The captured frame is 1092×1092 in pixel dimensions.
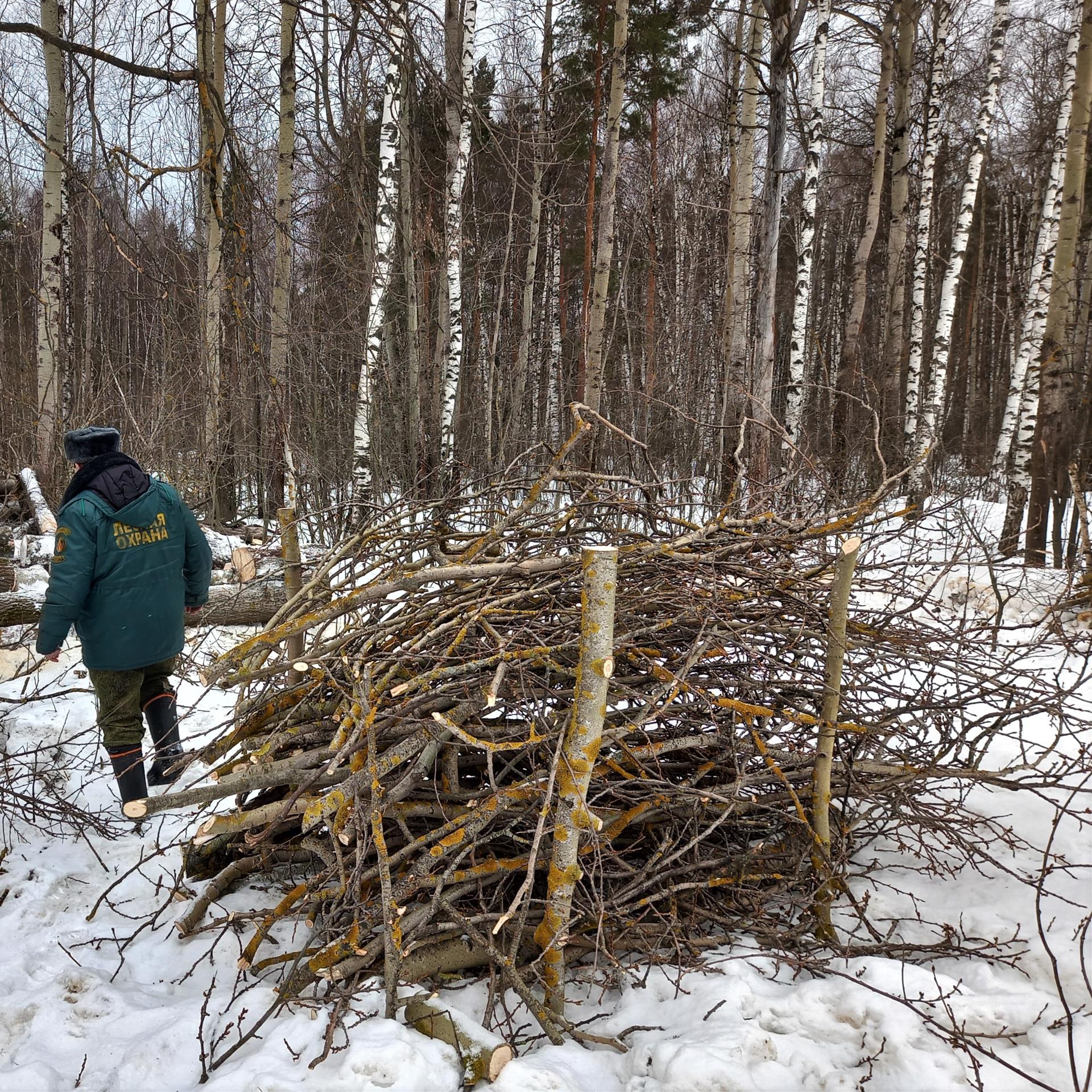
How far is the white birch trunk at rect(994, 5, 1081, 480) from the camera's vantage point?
8219 mm

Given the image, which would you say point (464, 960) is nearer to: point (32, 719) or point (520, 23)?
point (32, 719)

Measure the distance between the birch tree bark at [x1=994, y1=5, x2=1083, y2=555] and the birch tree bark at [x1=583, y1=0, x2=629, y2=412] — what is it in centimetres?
437

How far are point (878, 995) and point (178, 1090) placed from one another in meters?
2.01

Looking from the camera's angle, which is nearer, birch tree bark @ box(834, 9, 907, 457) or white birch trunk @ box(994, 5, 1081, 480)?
white birch trunk @ box(994, 5, 1081, 480)

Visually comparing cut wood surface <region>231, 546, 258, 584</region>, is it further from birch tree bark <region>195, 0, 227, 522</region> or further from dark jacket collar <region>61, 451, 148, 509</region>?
dark jacket collar <region>61, 451, 148, 509</region>

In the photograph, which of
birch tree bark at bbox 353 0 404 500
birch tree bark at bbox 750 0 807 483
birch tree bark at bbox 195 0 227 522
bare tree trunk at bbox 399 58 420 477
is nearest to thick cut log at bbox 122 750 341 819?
birch tree bark at bbox 195 0 227 522

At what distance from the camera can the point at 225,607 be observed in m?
5.00

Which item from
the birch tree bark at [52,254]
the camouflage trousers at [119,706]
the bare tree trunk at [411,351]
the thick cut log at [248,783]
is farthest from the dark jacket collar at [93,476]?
the birch tree bark at [52,254]

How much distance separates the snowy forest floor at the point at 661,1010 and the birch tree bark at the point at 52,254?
6.54 meters

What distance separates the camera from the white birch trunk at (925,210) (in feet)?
34.2

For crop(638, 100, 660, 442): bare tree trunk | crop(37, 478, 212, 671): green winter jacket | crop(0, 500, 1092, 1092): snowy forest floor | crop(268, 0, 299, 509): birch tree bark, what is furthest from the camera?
crop(638, 100, 660, 442): bare tree trunk

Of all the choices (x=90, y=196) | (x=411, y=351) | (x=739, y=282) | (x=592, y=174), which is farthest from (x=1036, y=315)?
(x=90, y=196)

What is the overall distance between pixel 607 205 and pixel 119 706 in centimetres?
660

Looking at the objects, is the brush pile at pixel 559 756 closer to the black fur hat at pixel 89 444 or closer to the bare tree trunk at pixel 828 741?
the bare tree trunk at pixel 828 741
